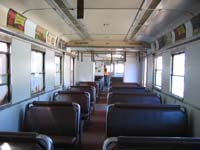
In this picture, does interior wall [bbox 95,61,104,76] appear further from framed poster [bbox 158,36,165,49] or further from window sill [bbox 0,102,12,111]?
window sill [bbox 0,102,12,111]

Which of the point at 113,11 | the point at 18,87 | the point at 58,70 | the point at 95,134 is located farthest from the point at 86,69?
the point at 113,11

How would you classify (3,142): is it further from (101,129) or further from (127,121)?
(101,129)

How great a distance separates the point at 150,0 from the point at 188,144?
6.54 ft

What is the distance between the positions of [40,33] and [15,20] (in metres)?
1.47

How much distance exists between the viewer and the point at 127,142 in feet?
6.50

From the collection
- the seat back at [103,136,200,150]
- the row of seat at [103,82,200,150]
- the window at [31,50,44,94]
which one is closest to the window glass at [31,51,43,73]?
the window at [31,50,44,94]

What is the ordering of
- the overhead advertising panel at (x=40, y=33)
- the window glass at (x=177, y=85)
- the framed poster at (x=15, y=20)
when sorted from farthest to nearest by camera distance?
the overhead advertising panel at (x=40, y=33), the window glass at (x=177, y=85), the framed poster at (x=15, y=20)

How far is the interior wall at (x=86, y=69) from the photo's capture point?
44.8 ft

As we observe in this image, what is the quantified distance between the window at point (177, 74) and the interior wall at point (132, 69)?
7.29 metres

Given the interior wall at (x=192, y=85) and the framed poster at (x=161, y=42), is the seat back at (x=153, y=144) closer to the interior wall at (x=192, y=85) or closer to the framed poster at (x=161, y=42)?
the interior wall at (x=192, y=85)

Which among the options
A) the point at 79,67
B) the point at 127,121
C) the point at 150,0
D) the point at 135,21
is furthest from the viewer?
the point at 79,67

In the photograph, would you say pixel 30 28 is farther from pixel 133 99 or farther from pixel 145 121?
pixel 145 121

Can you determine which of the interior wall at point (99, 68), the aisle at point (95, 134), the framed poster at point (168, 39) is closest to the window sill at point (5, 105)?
the aisle at point (95, 134)

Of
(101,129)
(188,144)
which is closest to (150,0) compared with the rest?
(188,144)
